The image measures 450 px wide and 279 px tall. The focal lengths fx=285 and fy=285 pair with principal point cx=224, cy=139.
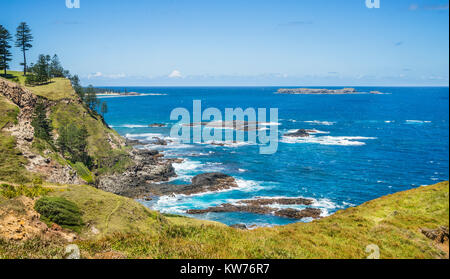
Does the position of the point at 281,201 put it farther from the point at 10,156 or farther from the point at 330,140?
the point at 330,140

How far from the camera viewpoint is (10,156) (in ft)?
127

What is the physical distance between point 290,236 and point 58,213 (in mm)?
17858

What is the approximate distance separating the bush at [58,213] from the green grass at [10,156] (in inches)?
591

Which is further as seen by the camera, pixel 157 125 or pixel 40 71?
pixel 157 125

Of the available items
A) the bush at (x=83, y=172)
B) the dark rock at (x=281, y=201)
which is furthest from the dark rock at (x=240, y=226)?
the bush at (x=83, y=172)

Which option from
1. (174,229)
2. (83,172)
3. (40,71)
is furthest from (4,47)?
(174,229)

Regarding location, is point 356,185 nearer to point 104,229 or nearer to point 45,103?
point 104,229

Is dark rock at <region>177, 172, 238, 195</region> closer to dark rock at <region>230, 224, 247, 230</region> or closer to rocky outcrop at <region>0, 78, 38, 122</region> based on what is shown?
dark rock at <region>230, 224, 247, 230</region>

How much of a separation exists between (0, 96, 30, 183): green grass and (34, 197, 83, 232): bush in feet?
49.3

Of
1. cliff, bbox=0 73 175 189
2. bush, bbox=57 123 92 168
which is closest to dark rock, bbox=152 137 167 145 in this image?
cliff, bbox=0 73 175 189

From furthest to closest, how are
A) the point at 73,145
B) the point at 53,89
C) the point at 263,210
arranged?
the point at 53,89 → the point at 73,145 → the point at 263,210

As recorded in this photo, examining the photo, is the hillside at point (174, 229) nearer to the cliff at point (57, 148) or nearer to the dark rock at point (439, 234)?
the dark rock at point (439, 234)

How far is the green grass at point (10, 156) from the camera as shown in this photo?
34.8 metres
